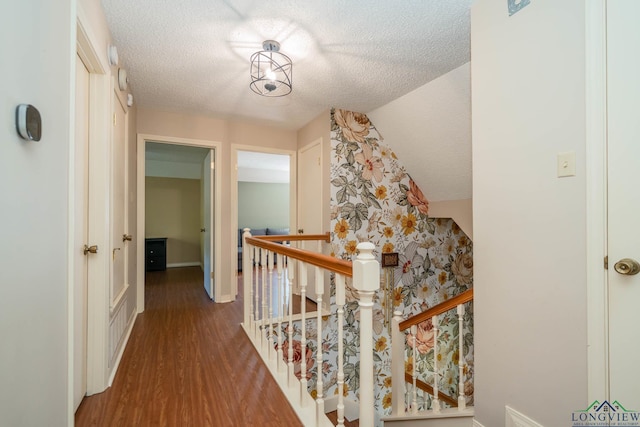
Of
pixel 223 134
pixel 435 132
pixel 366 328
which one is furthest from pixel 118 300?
pixel 435 132

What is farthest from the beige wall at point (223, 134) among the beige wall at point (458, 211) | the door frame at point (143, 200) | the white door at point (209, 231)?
the beige wall at point (458, 211)

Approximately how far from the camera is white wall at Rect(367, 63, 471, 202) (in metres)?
2.36

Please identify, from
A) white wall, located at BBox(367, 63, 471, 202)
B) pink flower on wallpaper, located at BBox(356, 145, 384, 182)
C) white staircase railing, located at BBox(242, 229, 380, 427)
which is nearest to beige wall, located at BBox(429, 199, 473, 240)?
white wall, located at BBox(367, 63, 471, 202)

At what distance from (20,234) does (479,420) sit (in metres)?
2.14

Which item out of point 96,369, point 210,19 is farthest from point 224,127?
point 96,369

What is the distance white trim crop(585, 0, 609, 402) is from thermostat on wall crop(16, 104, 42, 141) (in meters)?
1.87

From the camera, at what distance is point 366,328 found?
1.06 m

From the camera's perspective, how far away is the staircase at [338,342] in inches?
41.6

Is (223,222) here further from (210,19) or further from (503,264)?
(503,264)

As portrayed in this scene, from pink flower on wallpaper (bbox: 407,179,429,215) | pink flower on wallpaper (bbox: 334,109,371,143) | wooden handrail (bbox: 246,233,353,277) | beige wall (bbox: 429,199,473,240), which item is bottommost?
wooden handrail (bbox: 246,233,353,277)

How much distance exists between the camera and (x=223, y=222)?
3.37 m

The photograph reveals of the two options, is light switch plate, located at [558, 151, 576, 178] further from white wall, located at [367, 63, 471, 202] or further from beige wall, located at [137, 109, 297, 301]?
beige wall, located at [137, 109, 297, 301]

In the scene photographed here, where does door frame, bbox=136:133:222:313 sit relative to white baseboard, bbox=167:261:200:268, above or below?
above

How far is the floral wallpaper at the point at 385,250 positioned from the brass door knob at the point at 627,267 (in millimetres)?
2249
